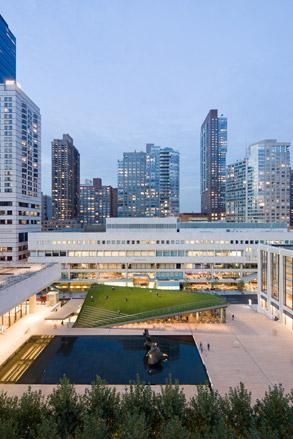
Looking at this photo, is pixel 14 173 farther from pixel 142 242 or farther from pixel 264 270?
pixel 264 270

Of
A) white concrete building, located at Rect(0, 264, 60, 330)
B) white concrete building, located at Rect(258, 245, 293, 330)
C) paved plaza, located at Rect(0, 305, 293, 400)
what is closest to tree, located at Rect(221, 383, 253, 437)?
paved plaza, located at Rect(0, 305, 293, 400)

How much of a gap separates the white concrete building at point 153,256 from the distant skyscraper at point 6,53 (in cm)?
6843

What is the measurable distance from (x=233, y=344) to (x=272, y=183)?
159 meters

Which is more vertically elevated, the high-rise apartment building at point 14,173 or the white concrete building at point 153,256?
the high-rise apartment building at point 14,173

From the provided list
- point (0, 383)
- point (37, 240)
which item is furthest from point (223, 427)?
point (37, 240)

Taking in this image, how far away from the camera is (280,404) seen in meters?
20.0

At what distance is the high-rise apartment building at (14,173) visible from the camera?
87250mm

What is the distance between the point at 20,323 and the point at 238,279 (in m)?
47.7

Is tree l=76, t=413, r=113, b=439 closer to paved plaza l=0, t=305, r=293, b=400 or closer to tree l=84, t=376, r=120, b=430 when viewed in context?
tree l=84, t=376, r=120, b=430

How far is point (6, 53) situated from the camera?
11819 cm

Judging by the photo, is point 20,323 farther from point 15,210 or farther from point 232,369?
point 15,210

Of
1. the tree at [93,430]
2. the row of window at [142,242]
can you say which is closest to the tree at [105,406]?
the tree at [93,430]

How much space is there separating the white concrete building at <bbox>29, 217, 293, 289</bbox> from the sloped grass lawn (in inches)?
736

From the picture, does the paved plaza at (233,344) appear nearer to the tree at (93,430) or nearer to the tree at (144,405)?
the tree at (144,405)
